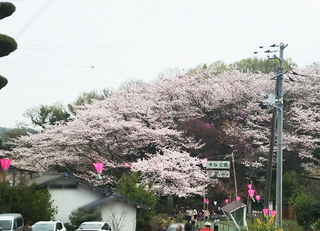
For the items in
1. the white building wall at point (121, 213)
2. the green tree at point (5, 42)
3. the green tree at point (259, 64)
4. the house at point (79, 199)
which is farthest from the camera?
the green tree at point (259, 64)

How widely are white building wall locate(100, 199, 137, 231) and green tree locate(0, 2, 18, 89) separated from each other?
29.2 feet

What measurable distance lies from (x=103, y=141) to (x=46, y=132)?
6.27 meters

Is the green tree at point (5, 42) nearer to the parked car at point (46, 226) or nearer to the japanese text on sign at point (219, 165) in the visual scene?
the parked car at point (46, 226)

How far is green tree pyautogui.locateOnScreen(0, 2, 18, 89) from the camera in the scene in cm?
1684

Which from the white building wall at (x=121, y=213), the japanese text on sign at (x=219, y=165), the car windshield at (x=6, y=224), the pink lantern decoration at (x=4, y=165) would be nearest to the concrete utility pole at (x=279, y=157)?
the white building wall at (x=121, y=213)

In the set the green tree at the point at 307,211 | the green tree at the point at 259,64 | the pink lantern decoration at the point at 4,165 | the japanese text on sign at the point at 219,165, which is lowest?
the green tree at the point at 307,211

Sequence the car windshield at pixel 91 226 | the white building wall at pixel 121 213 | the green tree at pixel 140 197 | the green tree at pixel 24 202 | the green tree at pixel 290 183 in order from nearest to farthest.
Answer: the car windshield at pixel 91 226 < the green tree at pixel 24 202 < the white building wall at pixel 121 213 < the green tree at pixel 140 197 < the green tree at pixel 290 183

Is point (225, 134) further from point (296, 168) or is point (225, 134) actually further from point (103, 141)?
point (103, 141)

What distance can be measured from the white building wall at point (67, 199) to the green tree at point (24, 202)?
4.36 feet

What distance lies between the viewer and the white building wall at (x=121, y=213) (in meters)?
21.8

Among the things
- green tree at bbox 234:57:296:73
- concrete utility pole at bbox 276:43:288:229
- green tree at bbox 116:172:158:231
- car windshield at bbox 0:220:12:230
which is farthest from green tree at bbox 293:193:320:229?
green tree at bbox 234:57:296:73

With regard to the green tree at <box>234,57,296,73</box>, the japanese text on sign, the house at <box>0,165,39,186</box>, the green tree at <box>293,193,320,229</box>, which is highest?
the green tree at <box>234,57,296,73</box>

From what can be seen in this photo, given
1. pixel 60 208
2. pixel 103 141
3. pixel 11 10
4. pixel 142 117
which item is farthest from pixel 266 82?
pixel 11 10

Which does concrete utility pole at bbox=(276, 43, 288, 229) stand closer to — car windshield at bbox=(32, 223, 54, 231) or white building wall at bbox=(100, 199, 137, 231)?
white building wall at bbox=(100, 199, 137, 231)
